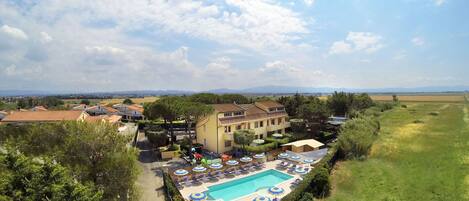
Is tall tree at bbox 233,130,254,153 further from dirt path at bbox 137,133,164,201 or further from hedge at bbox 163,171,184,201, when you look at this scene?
hedge at bbox 163,171,184,201

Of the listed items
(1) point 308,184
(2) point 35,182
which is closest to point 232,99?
(1) point 308,184

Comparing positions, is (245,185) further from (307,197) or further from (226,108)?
(226,108)

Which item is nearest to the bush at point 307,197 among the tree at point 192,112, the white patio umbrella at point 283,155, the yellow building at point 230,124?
the white patio umbrella at point 283,155

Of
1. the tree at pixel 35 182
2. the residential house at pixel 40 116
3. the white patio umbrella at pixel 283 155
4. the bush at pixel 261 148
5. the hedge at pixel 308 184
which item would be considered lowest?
the white patio umbrella at pixel 283 155

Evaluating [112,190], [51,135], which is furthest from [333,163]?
[51,135]

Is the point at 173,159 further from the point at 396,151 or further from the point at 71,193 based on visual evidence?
the point at 396,151

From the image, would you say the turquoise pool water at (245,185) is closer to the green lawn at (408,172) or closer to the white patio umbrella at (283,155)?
the white patio umbrella at (283,155)

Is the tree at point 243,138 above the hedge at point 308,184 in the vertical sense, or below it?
above
